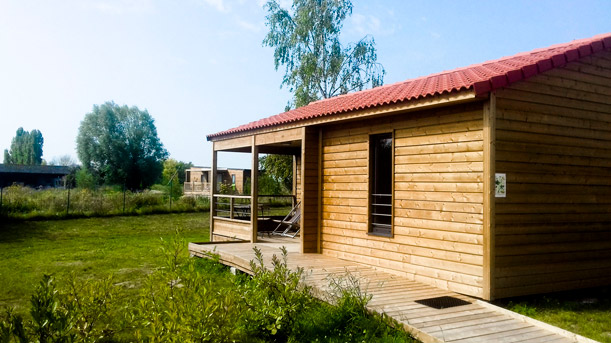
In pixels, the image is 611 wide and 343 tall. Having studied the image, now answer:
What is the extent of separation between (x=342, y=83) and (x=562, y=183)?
1804 centimetres

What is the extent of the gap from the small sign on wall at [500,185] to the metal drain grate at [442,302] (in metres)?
1.35

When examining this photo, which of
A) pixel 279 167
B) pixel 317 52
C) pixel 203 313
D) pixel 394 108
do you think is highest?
pixel 317 52

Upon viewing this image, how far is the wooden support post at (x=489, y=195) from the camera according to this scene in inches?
230

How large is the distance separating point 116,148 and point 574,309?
1818 inches

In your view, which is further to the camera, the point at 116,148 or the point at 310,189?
the point at 116,148

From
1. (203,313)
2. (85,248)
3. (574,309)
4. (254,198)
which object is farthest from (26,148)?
(574,309)

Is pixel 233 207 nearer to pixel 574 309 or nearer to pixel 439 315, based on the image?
pixel 439 315

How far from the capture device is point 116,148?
46.7m

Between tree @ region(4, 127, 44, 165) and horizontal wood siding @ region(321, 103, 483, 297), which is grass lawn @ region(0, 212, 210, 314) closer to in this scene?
horizontal wood siding @ region(321, 103, 483, 297)

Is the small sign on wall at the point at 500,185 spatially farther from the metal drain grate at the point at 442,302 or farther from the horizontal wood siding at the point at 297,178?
the horizontal wood siding at the point at 297,178

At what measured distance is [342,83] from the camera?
949 inches

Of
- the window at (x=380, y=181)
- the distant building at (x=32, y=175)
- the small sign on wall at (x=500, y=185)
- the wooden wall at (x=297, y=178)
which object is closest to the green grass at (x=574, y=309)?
the small sign on wall at (x=500, y=185)

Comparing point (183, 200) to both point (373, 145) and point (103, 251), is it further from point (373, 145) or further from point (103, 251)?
point (373, 145)

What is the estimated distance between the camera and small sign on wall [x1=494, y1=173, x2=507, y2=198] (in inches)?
234
